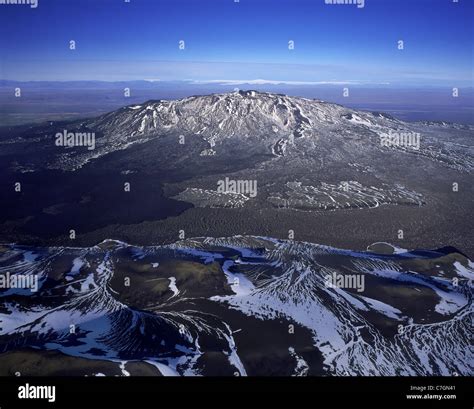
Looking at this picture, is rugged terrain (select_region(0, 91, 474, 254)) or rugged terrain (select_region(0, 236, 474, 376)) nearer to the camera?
rugged terrain (select_region(0, 236, 474, 376))

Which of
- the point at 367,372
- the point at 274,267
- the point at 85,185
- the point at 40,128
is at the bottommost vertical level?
the point at 367,372

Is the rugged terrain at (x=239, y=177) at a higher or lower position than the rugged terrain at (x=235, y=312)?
higher

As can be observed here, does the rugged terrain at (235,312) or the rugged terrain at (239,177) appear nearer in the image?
the rugged terrain at (235,312)

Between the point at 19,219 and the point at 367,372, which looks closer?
the point at 367,372

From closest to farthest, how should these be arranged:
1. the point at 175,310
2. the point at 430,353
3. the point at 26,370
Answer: the point at 26,370 → the point at 430,353 → the point at 175,310

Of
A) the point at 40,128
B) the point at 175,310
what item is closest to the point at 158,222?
the point at 175,310

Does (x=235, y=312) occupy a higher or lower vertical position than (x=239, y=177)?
lower

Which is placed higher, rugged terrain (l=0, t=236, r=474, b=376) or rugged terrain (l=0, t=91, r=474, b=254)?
rugged terrain (l=0, t=91, r=474, b=254)

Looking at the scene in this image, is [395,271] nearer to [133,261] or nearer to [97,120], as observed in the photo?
[133,261]

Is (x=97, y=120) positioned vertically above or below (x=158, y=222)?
above

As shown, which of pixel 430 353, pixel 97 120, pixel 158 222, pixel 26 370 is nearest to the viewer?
pixel 26 370

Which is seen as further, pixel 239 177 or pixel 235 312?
pixel 239 177
